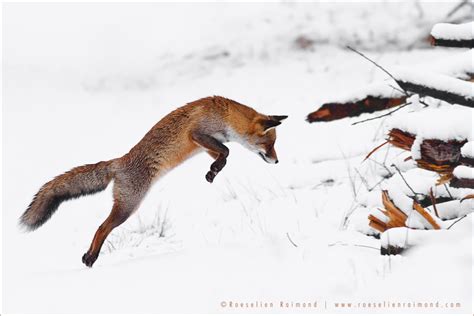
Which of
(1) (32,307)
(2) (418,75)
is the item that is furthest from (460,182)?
(1) (32,307)

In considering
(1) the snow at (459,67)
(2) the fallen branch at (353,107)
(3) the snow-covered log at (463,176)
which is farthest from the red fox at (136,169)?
(3) the snow-covered log at (463,176)

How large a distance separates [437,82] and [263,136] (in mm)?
2689

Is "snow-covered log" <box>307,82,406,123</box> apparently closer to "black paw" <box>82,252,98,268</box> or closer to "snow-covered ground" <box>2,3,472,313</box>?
"snow-covered ground" <box>2,3,472,313</box>

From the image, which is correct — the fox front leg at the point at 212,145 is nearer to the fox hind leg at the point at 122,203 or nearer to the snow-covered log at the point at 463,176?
the fox hind leg at the point at 122,203

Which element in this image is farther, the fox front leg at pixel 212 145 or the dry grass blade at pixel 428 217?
the fox front leg at pixel 212 145

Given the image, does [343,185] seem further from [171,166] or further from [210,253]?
[210,253]

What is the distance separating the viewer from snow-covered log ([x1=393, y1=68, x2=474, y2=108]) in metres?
3.88

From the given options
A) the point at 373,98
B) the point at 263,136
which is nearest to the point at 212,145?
the point at 263,136

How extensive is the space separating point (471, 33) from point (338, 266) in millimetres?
1692

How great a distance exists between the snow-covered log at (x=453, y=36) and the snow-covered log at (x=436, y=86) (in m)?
0.33

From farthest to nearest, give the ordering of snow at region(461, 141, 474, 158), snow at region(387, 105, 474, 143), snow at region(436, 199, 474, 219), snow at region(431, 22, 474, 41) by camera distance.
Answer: snow at region(436, 199, 474, 219) → snow at region(431, 22, 474, 41) → snow at region(387, 105, 474, 143) → snow at region(461, 141, 474, 158)

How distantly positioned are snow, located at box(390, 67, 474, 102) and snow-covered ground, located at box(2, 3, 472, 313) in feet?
2.70

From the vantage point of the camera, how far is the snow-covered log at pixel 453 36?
13.4 ft

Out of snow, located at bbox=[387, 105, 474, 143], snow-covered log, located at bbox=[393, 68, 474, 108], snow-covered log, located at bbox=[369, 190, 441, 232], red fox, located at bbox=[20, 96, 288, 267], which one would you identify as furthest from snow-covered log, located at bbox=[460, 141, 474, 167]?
red fox, located at bbox=[20, 96, 288, 267]
